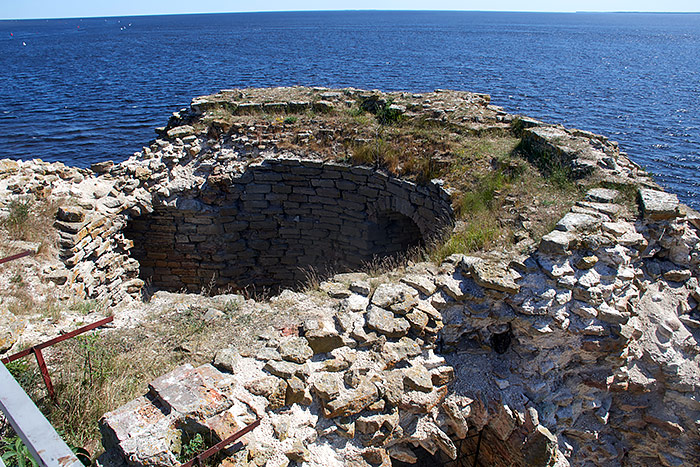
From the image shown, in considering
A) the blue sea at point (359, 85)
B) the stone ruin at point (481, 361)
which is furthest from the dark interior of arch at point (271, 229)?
the blue sea at point (359, 85)

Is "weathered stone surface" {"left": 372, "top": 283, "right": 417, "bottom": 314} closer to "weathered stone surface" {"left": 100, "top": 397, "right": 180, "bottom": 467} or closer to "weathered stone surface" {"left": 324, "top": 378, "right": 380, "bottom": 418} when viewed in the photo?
"weathered stone surface" {"left": 324, "top": 378, "right": 380, "bottom": 418}

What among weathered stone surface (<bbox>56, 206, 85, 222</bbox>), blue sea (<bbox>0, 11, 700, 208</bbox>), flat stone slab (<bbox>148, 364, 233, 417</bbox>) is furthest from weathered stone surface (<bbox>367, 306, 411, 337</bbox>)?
blue sea (<bbox>0, 11, 700, 208</bbox>)

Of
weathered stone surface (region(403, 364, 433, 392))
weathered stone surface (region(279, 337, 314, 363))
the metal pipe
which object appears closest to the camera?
the metal pipe

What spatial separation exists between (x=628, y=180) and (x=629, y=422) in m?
3.22

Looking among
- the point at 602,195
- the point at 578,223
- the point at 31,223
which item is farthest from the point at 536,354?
the point at 31,223

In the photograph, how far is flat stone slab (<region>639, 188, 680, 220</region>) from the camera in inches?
230

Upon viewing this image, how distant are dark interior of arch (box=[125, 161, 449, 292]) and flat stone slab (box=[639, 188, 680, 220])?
404 centimetres

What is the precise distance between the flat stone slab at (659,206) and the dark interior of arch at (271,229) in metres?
4.04

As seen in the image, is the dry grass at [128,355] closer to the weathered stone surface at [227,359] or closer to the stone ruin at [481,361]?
the weathered stone surface at [227,359]

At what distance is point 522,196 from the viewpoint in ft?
23.7

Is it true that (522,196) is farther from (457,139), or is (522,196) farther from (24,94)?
(24,94)

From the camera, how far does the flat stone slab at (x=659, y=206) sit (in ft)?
19.2

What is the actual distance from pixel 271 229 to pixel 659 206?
21.8ft

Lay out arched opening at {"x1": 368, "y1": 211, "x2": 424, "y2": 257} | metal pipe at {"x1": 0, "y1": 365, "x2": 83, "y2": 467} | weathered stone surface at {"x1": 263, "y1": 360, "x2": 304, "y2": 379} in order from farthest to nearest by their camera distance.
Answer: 1. arched opening at {"x1": 368, "y1": 211, "x2": 424, "y2": 257}
2. weathered stone surface at {"x1": 263, "y1": 360, "x2": 304, "y2": 379}
3. metal pipe at {"x1": 0, "y1": 365, "x2": 83, "y2": 467}
